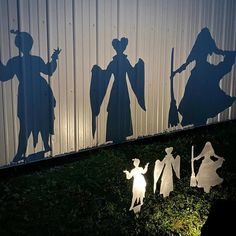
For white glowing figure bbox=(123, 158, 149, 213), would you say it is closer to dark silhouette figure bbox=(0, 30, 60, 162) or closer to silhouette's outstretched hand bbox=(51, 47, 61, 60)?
dark silhouette figure bbox=(0, 30, 60, 162)

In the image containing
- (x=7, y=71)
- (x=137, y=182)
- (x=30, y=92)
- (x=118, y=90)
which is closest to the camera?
(x=137, y=182)

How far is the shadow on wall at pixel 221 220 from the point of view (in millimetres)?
3645

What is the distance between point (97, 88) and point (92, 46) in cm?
75

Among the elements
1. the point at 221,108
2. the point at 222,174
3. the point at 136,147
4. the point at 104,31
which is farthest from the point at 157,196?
the point at 221,108

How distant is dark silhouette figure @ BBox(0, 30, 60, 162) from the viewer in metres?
6.32

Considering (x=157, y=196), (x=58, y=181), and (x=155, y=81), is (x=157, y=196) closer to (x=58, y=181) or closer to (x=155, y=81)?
(x=58, y=181)

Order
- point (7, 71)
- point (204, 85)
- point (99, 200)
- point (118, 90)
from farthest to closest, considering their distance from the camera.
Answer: point (204, 85) → point (118, 90) → point (7, 71) → point (99, 200)

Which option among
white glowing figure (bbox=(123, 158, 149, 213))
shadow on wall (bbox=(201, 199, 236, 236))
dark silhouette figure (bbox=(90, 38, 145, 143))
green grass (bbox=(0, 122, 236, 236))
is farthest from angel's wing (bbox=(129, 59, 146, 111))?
shadow on wall (bbox=(201, 199, 236, 236))

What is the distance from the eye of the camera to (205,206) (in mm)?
5605

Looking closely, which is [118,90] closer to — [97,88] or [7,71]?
[97,88]

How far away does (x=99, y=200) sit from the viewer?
18.7 ft

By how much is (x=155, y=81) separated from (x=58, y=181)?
3.08 m

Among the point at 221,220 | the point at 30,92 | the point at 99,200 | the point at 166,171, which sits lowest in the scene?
the point at 221,220

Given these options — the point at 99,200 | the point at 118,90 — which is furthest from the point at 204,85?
the point at 99,200
